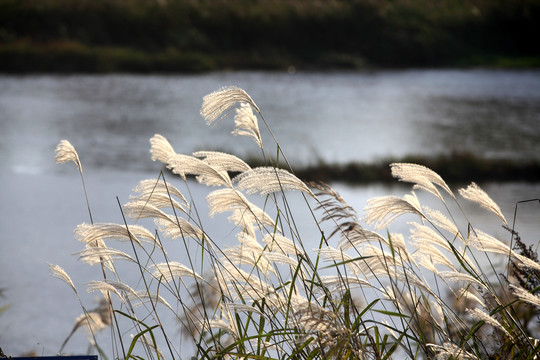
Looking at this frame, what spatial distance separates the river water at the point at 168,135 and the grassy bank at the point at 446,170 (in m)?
0.15

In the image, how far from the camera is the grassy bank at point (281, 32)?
11.2 meters

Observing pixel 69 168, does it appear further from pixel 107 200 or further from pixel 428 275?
pixel 428 275

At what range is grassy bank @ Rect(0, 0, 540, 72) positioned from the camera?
1116cm

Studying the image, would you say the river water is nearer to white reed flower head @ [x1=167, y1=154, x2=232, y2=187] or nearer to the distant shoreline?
the distant shoreline

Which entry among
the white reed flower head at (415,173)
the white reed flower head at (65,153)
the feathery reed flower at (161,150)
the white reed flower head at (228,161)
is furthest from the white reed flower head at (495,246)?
the white reed flower head at (65,153)

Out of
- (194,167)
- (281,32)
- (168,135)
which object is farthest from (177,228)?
(281,32)

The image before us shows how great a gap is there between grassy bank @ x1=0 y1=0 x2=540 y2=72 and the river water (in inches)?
26.7

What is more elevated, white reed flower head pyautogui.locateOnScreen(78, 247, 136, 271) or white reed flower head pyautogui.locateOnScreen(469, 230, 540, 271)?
white reed flower head pyautogui.locateOnScreen(78, 247, 136, 271)

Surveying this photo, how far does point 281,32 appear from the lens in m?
12.0

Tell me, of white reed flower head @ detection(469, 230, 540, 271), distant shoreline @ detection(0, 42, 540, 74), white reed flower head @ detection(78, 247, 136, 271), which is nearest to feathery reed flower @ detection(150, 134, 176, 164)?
white reed flower head @ detection(78, 247, 136, 271)

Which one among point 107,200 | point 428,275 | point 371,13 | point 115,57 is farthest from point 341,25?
point 428,275

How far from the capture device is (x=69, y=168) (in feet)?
16.7

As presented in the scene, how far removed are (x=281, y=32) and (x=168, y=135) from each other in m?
6.61

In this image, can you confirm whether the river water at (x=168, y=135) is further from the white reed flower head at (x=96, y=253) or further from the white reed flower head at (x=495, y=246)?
the white reed flower head at (x=495, y=246)
